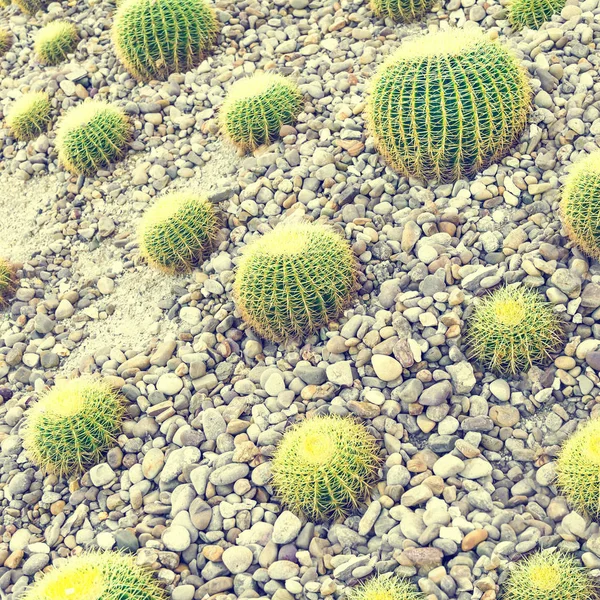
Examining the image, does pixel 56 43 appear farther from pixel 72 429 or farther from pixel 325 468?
pixel 325 468

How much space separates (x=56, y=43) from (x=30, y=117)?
3.49 ft

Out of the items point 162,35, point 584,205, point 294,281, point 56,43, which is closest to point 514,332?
point 584,205

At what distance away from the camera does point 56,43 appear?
7746 millimetres

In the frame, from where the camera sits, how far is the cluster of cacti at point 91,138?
6.50 m

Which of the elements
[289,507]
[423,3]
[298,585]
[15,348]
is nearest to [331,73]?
[423,3]

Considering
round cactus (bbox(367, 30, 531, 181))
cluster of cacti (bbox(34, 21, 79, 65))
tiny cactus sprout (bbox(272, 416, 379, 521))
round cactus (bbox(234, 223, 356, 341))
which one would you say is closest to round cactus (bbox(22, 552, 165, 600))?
tiny cactus sprout (bbox(272, 416, 379, 521))

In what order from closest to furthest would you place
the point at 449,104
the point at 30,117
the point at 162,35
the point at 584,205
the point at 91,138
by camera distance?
the point at 584,205
the point at 449,104
the point at 91,138
the point at 162,35
the point at 30,117

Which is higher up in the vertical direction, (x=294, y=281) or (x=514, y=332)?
(x=294, y=281)

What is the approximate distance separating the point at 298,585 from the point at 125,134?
428 cm

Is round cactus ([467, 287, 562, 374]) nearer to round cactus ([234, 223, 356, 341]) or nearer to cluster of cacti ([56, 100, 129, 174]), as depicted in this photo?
round cactus ([234, 223, 356, 341])

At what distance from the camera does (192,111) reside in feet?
22.1

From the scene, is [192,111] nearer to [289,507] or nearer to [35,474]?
[35,474]

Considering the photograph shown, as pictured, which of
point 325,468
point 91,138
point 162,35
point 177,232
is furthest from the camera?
point 162,35

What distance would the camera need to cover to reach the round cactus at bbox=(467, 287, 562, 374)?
446 cm
